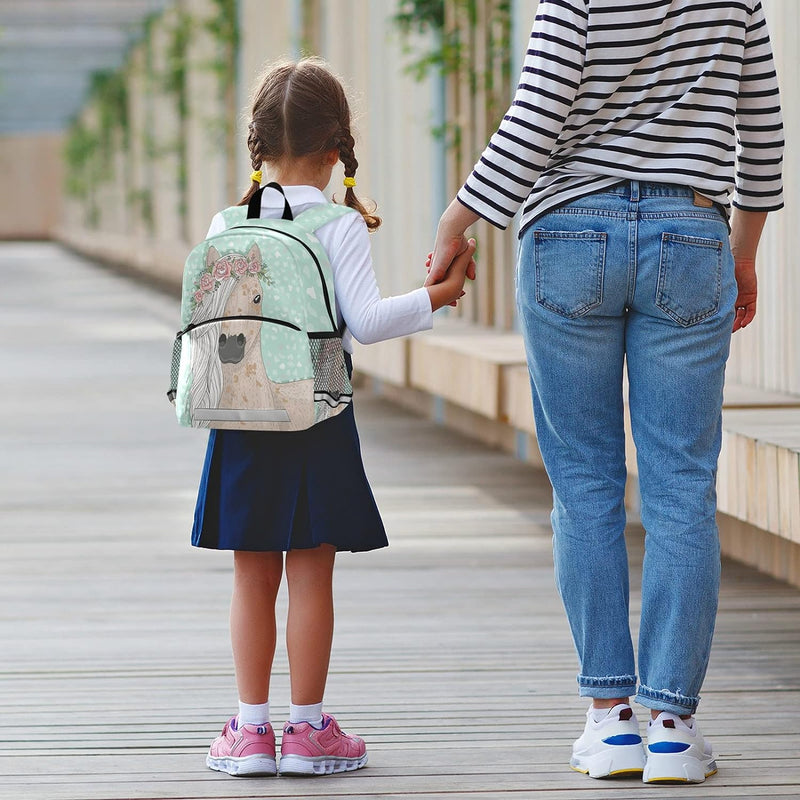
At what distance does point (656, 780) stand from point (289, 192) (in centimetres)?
99

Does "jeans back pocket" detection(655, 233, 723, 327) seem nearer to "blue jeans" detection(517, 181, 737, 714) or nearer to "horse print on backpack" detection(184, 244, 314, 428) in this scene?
"blue jeans" detection(517, 181, 737, 714)

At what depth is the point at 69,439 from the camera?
6.80 meters

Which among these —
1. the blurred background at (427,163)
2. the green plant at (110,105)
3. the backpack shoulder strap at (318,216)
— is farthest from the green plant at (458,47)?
the green plant at (110,105)

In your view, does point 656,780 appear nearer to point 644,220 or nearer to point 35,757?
point 644,220

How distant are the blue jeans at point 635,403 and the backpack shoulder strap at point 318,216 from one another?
27 cm

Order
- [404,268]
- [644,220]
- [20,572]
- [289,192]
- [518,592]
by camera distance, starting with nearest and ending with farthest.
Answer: [644,220] → [289,192] → [518,592] → [20,572] → [404,268]

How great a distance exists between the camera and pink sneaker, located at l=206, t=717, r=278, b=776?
7.80 ft

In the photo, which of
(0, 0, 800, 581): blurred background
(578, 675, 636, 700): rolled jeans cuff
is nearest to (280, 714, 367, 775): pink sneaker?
(578, 675, 636, 700): rolled jeans cuff

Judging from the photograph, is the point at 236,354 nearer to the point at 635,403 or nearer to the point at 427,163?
the point at 635,403

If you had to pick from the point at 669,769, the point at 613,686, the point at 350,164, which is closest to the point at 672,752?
the point at 669,769

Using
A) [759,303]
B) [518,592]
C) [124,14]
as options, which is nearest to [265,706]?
[518,592]

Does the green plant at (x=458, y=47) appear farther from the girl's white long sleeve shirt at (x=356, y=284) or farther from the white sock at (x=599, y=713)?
the white sock at (x=599, y=713)

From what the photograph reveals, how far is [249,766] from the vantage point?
2375 millimetres

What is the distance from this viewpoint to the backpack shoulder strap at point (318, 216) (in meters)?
2.30
